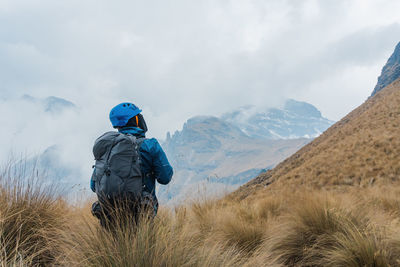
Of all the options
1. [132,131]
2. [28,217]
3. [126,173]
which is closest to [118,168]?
[126,173]

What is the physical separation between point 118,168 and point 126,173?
0.31 feet

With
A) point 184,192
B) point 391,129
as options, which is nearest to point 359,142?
point 391,129

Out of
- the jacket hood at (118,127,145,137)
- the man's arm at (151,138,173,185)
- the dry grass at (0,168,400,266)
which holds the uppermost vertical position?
the jacket hood at (118,127,145,137)

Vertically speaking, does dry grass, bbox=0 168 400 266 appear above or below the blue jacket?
below

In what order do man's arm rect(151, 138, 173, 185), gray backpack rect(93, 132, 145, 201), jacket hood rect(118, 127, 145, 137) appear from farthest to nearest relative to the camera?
jacket hood rect(118, 127, 145, 137) < man's arm rect(151, 138, 173, 185) < gray backpack rect(93, 132, 145, 201)

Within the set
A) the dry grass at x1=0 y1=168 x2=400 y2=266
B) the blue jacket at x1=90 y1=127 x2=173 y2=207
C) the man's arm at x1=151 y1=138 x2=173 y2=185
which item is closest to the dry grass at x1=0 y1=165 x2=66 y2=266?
the dry grass at x1=0 y1=168 x2=400 y2=266

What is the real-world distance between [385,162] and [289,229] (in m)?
11.8

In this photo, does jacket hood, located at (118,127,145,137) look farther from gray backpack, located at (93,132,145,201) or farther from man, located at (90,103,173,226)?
gray backpack, located at (93,132,145,201)

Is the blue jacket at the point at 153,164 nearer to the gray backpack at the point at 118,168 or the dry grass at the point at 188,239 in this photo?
the gray backpack at the point at 118,168

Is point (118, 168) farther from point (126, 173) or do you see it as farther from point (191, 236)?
point (191, 236)

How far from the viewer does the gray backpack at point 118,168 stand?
2.76 m

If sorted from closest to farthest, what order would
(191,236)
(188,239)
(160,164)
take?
(188,239) < (160,164) < (191,236)

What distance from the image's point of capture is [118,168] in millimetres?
2766

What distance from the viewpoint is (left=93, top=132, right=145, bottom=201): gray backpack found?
2757 mm
